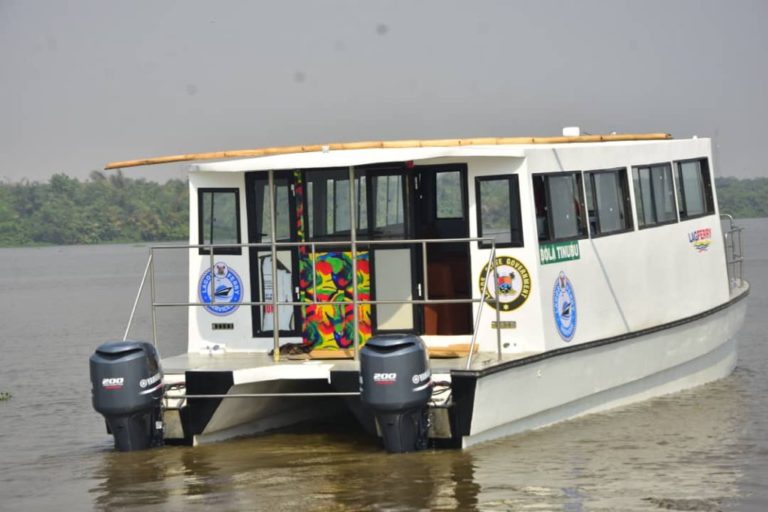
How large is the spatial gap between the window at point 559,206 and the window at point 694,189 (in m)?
2.62

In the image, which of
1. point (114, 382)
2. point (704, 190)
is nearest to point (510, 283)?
point (114, 382)

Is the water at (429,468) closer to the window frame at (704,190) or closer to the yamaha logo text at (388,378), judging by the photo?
the yamaha logo text at (388,378)

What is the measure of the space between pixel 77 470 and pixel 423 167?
180 inches

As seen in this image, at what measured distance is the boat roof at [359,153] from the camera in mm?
12969

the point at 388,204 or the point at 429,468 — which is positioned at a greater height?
the point at 388,204

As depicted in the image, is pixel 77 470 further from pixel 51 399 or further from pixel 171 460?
pixel 51 399

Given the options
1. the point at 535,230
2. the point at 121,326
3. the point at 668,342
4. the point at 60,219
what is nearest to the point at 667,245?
the point at 668,342

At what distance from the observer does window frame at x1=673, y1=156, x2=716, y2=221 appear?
16.7 meters

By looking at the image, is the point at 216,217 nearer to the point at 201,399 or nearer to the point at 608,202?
the point at 201,399

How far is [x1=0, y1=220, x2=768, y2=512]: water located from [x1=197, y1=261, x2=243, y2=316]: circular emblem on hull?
60.0 inches

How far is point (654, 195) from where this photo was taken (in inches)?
632

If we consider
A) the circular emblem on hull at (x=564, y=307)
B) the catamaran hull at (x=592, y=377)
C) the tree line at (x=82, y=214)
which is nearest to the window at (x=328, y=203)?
the circular emblem on hull at (x=564, y=307)

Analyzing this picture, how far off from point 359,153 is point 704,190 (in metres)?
5.88

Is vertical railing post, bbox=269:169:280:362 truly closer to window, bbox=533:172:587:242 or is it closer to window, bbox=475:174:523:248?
window, bbox=475:174:523:248
